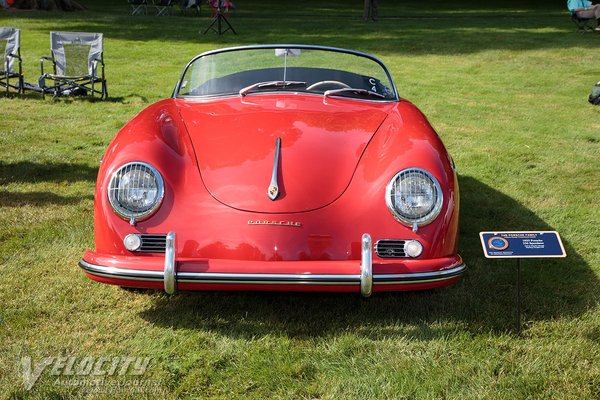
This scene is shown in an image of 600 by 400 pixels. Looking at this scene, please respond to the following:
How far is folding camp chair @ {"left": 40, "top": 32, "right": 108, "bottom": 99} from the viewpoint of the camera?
10.7m

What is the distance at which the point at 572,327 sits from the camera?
3533mm

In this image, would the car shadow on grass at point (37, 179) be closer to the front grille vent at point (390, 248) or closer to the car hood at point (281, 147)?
the car hood at point (281, 147)

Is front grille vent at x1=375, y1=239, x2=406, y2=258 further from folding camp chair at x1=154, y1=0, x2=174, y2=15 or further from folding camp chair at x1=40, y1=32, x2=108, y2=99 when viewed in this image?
folding camp chair at x1=154, y1=0, x2=174, y2=15

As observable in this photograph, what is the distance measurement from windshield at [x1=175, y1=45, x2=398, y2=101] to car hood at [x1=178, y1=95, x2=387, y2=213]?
0.35m

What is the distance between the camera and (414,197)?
138 inches

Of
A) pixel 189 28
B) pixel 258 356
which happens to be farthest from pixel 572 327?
pixel 189 28

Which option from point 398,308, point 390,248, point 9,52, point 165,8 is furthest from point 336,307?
point 165,8

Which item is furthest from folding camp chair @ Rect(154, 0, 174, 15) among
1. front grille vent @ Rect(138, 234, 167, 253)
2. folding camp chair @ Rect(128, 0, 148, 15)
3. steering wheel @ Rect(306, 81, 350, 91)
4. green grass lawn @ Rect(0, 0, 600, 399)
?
front grille vent @ Rect(138, 234, 167, 253)

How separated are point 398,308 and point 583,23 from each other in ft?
71.8

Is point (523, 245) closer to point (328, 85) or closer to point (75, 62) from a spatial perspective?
point (328, 85)

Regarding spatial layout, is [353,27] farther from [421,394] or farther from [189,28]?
[421,394]

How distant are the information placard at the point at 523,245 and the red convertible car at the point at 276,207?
0.70ft

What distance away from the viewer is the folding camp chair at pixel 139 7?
26094 millimetres

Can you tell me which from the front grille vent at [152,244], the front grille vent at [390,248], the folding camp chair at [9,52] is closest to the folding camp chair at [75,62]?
the folding camp chair at [9,52]
